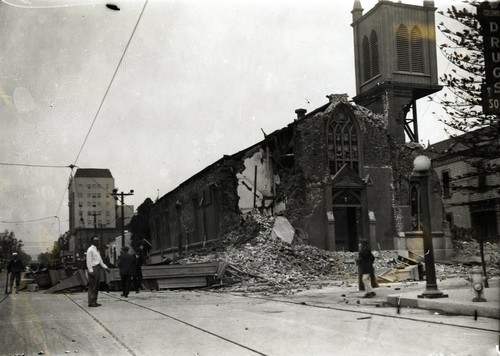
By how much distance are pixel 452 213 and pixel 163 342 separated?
50.3 m

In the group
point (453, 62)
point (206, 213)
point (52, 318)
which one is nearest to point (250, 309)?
point (52, 318)

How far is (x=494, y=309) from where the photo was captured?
8.73 m

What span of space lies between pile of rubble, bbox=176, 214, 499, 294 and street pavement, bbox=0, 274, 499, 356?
806 centimetres

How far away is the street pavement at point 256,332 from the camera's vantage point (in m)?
6.63

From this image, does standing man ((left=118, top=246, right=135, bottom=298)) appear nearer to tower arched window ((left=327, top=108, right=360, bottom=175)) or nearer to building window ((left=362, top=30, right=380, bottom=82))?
tower arched window ((left=327, top=108, right=360, bottom=175))

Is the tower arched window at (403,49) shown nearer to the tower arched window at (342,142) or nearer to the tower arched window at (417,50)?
the tower arched window at (417,50)

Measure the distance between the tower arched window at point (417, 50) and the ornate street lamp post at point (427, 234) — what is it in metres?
22.5

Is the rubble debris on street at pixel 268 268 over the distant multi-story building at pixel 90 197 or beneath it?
beneath

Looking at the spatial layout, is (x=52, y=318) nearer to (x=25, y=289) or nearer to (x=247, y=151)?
(x=25, y=289)

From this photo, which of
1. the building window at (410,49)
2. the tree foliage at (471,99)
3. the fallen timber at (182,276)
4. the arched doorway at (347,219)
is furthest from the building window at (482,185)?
the building window at (410,49)

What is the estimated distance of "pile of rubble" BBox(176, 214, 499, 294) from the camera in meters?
22.1

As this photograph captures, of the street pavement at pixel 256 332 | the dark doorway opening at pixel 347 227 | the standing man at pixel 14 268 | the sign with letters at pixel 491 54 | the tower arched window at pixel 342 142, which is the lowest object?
the street pavement at pixel 256 332

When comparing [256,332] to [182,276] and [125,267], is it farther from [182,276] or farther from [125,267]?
[182,276]

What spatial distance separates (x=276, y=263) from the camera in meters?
25.0
